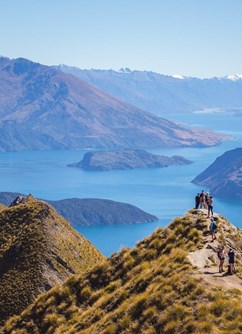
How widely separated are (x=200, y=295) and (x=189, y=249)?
229 inches

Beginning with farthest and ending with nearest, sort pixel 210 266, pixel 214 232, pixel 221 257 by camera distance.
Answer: pixel 214 232, pixel 221 257, pixel 210 266

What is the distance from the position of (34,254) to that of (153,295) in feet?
53.5

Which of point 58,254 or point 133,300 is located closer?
point 133,300

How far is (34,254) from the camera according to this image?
113ft

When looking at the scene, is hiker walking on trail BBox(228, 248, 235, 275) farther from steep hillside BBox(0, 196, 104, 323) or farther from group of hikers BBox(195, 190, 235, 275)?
steep hillside BBox(0, 196, 104, 323)

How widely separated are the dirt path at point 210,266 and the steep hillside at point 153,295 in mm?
74

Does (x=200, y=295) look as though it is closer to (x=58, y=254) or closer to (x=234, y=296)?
(x=234, y=296)

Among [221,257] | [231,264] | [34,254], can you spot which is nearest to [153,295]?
[231,264]

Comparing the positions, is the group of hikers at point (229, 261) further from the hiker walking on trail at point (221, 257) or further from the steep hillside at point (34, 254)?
the steep hillside at point (34, 254)

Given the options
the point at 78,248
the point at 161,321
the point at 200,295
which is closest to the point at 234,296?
the point at 200,295

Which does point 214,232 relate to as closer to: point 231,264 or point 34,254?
point 231,264

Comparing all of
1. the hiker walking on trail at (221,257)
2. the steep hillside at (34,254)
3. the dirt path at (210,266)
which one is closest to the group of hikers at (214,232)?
the hiker walking on trail at (221,257)

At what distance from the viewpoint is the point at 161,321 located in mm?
17312

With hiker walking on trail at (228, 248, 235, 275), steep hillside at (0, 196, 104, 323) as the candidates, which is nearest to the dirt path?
hiker walking on trail at (228, 248, 235, 275)
